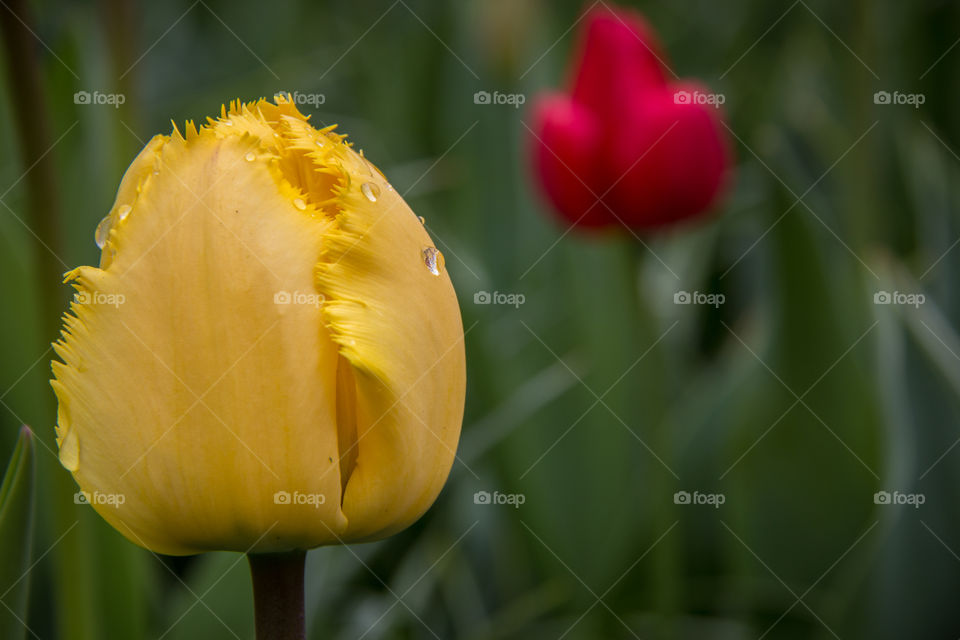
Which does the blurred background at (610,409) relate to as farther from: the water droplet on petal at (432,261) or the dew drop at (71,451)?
the water droplet on petal at (432,261)

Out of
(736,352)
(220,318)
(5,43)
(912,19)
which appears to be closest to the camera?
(220,318)

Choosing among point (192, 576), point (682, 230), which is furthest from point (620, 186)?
point (192, 576)

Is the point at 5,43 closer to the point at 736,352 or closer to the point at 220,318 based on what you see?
the point at 220,318

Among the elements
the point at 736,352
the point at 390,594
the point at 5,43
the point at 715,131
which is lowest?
the point at 390,594

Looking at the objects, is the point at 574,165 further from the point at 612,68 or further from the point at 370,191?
the point at 370,191

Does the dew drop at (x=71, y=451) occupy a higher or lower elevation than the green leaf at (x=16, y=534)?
higher

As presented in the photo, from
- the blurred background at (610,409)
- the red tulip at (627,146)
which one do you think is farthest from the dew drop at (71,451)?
the red tulip at (627,146)
